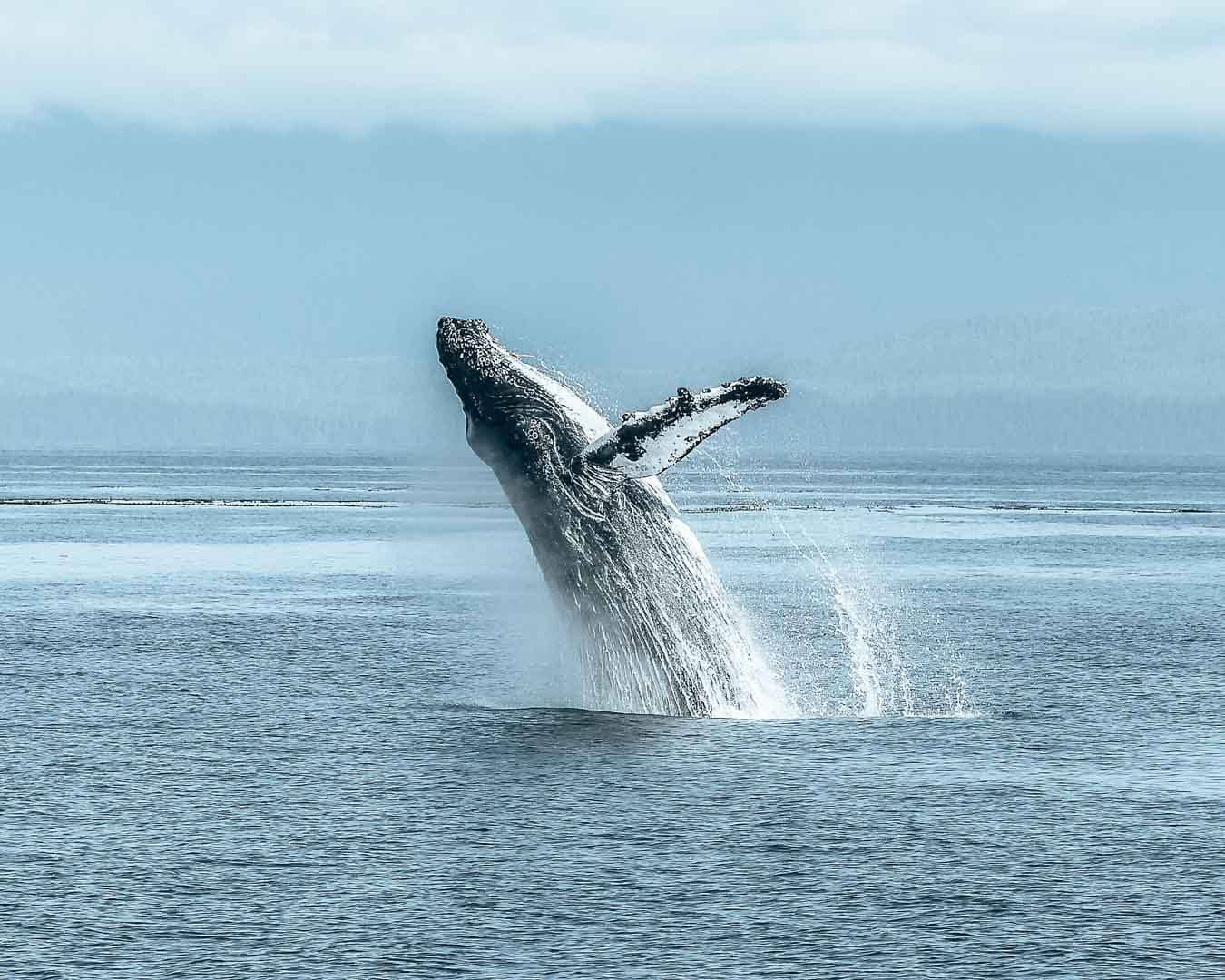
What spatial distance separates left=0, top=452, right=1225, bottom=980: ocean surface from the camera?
1184 cm

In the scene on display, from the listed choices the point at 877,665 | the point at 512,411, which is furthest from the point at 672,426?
the point at 877,665

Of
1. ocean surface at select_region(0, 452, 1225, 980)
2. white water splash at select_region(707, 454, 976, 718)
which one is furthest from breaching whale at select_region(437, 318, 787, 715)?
white water splash at select_region(707, 454, 976, 718)

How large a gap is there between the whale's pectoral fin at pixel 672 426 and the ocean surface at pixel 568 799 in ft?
6.12

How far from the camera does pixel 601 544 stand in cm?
1970

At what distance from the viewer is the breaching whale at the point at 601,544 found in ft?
64.6

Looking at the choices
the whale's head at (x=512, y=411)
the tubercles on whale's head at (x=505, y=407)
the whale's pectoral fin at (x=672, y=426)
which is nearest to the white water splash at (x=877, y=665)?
the whale's pectoral fin at (x=672, y=426)

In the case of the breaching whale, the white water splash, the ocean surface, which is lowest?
the ocean surface

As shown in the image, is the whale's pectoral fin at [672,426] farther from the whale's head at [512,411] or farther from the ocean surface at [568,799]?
the ocean surface at [568,799]

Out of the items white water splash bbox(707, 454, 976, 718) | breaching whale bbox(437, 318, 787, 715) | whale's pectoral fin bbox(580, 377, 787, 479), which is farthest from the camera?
white water splash bbox(707, 454, 976, 718)

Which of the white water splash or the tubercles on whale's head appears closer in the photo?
the tubercles on whale's head

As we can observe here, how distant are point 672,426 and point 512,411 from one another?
2.60 meters

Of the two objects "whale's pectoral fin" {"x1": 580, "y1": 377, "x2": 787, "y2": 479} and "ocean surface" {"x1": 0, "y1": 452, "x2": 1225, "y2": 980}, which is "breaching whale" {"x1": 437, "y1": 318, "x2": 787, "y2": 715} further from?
"whale's pectoral fin" {"x1": 580, "y1": 377, "x2": 787, "y2": 479}

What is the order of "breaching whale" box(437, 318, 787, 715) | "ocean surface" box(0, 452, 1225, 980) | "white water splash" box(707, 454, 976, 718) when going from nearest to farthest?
1. "ocean surface" box(0, 452, 1225, 980)
2. "breaching whale" box(437, 318, 787, 715)
3. "white water splash" box(707, 454, 976, 718)

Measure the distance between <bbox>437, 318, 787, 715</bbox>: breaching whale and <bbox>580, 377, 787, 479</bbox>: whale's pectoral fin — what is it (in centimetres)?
93
